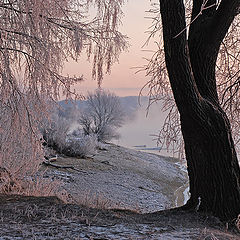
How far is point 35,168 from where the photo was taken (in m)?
9.48

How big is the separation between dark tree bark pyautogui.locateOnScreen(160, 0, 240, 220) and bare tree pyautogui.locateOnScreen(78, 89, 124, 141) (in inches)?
1033

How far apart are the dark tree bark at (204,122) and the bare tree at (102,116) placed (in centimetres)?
2623

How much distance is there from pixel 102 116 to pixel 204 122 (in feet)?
95.2

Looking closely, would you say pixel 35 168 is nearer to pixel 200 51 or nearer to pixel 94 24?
pixel 94 24

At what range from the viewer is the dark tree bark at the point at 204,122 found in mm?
4832

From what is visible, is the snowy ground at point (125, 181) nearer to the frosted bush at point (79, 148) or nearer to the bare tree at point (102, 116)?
the frosted bush at point (79, 148)

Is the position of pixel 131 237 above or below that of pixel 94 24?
below

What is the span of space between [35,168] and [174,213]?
5244mm

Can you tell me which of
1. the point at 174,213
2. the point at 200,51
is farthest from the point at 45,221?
the point at 200,51

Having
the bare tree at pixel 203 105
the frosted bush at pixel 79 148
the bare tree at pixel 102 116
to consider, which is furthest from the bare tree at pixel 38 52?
Answer: the bare tree at pixel 102 116

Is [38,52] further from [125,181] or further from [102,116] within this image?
[102,116]

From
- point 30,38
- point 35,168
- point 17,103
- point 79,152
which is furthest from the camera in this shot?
point 79,152

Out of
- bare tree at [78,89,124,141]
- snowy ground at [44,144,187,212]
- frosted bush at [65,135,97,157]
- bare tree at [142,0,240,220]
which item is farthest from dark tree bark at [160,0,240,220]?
bare tree at [78,89,124,141]

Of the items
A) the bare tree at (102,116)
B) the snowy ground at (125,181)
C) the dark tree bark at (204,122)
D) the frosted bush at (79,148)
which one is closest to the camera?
the dark tree bark at (204,122)
